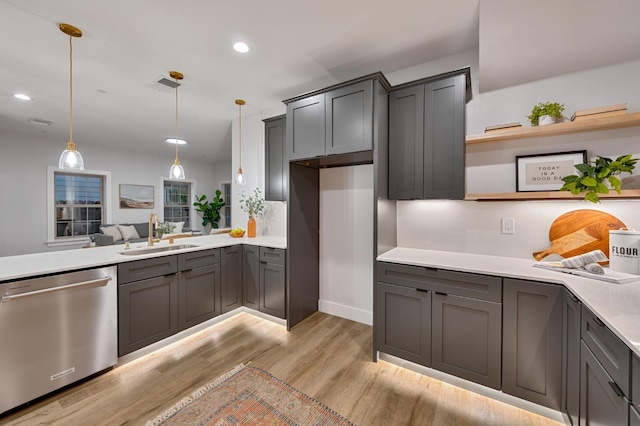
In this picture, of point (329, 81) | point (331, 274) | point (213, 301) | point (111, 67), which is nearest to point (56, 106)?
point (111, 67)

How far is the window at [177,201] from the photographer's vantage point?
7688mm

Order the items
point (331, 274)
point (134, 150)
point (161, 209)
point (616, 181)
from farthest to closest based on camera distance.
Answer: point (161, 209) < point (134, 150) < point (331, 274) < point (616, 181)

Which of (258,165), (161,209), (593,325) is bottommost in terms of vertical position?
(593,325)

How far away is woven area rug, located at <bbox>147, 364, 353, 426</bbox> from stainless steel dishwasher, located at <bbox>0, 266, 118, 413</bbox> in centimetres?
83

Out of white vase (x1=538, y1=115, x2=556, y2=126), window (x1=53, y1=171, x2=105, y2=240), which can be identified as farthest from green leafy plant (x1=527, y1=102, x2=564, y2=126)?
window (x1=53, y1=171, x2=105, y2=240)

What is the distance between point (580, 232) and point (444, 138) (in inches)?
46.1

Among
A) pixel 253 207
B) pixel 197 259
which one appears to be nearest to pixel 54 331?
pixel 197 259

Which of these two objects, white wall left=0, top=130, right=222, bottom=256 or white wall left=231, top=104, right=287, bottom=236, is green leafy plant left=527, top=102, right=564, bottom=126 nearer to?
white wall left=231, top=104, right=287, bottom=236

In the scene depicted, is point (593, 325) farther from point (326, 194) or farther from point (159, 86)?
point (159, 86)

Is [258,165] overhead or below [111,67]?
below

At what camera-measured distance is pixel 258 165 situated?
3.88 meters

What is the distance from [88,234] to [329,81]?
22.2 feet

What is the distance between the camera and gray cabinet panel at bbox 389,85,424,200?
A: 2.27 metres

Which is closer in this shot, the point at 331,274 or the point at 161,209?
the point at 331,274
